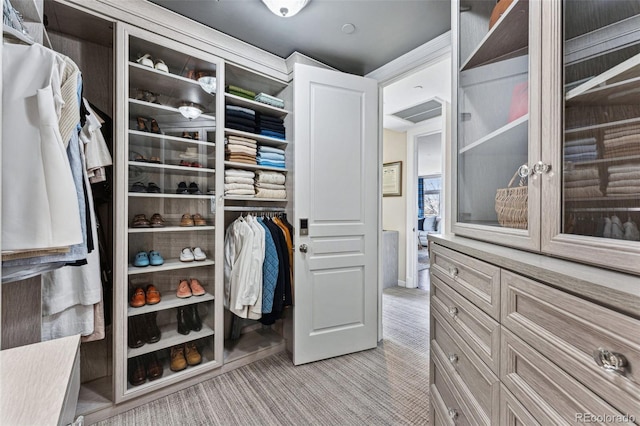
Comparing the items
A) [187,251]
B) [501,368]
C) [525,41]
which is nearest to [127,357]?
[187,251]

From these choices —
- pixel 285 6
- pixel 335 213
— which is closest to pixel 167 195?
pixel 335 213

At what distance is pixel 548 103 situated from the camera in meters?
0.72

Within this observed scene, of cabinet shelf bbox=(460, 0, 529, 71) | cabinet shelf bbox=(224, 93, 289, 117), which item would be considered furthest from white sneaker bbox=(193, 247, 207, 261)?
cabinet shelf bbox=(460, 0, 529, 71)

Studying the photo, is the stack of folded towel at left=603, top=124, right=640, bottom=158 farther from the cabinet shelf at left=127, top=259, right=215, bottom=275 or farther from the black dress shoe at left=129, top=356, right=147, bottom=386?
the black dress shoe at left=129, top=356, right=147, bottom=386

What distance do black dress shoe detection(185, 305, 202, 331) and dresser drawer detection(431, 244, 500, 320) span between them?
168 cm

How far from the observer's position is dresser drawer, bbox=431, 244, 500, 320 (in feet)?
2.54

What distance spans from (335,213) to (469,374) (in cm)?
149

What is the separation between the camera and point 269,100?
227cm

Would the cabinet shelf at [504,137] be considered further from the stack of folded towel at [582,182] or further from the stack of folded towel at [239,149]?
the stack of folded towel at [239,149]

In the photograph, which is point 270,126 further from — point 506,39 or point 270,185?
point 506,39

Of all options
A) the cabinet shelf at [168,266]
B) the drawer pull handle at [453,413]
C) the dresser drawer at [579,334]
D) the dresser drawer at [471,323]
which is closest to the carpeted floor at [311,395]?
the drawer pull handle at [453,413]

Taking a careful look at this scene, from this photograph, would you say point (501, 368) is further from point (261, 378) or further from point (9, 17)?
point (9, 17)

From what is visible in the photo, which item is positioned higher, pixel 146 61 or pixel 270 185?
pixel 146 61

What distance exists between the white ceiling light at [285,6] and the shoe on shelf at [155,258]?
172 cm
